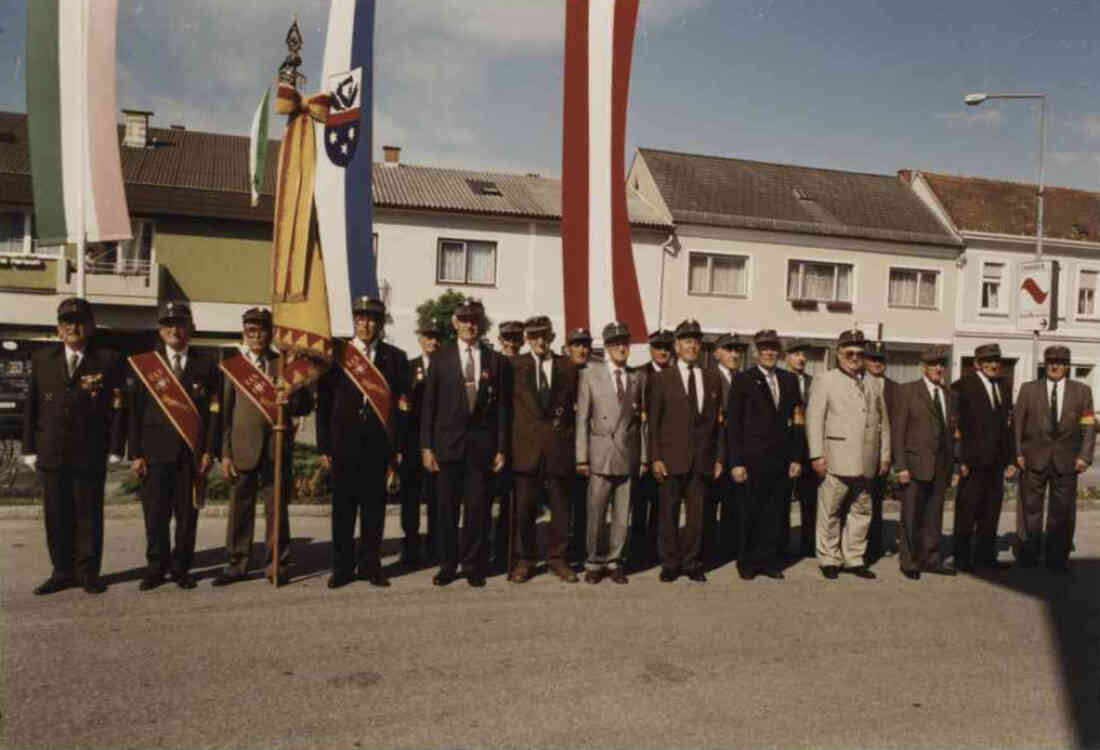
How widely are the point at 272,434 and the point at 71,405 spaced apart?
4.44ft

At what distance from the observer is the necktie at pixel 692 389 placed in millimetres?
7043

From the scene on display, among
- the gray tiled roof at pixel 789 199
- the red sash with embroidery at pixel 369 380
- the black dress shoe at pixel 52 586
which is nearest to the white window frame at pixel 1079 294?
the gray tiled roof at pixel 789 199

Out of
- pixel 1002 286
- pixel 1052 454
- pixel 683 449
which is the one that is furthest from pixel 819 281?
pixel 683 449

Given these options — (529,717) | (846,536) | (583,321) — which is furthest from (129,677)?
(846,536)

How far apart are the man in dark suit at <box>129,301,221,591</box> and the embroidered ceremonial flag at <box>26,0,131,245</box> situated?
98.0 inches

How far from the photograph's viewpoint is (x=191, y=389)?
248 inches

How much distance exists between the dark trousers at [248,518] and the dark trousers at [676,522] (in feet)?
9.61

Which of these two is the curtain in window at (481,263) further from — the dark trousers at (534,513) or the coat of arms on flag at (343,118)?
the dark trousers at (534,513)

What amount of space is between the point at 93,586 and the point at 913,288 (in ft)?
96.6

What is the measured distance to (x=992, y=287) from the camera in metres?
31.0

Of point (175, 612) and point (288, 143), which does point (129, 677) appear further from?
point (288, 143)

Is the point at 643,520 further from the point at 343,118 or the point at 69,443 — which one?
the point at 69,443

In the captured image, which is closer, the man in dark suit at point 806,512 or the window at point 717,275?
the man in dark suit at point 806,512

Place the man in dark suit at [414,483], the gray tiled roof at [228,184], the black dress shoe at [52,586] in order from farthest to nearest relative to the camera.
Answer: the gray tiled roof at [228,184] → the man in dark suit at [414,483] → the black dress shoe at [52,586]
